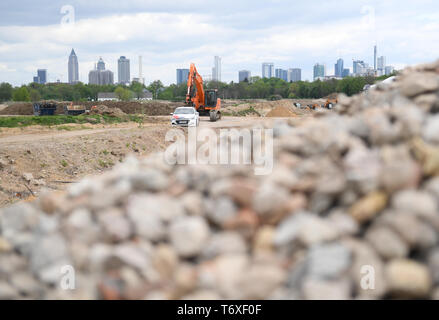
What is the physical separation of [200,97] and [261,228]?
2543 centimetres

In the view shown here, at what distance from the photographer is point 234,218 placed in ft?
11.1

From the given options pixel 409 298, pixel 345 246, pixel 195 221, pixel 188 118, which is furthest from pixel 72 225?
pixel 188 118

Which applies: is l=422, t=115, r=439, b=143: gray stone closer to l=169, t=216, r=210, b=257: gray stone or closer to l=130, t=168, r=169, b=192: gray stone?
l=169, t=216, r=210, b=257: gray stone

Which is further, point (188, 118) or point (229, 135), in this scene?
point (188, 118)

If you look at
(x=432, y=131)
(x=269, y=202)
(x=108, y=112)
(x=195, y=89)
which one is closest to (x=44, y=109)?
(x=108, y=112)

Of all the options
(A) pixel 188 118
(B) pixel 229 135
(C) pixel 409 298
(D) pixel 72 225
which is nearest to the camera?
(C) pixel 409 298

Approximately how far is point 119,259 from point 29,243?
97 cm

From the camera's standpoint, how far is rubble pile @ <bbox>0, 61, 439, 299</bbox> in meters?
3.04

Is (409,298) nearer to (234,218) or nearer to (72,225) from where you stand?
(234,218)

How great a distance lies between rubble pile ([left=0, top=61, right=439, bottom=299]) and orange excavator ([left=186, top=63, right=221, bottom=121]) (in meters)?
23.2

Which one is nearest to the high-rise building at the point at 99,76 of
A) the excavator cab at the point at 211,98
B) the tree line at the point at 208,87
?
the tree line at the point at 208,87

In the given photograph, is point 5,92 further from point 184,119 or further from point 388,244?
point 388,244

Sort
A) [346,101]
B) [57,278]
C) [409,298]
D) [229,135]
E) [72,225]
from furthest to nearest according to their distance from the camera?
[346,101], [229,135], [72,225], [57,278], [409,298]

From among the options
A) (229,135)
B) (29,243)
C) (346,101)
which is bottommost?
(29,243)
